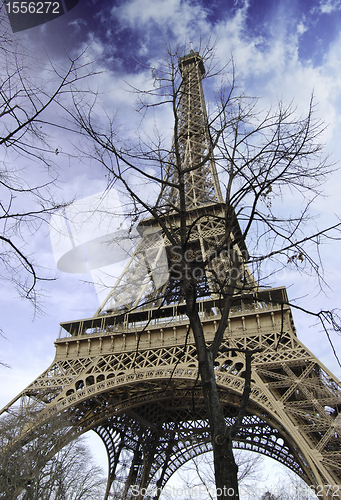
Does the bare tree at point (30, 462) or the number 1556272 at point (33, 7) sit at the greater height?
the number 1556272 at point (33, 7)

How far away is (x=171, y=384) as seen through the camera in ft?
58.3

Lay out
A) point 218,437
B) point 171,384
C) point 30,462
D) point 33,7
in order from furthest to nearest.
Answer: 1. point 171,384
2. point 30,462
3. point 33,7
4. point 218,437

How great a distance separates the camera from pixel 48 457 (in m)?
14.3

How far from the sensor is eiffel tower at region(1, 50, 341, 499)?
41.6 ft

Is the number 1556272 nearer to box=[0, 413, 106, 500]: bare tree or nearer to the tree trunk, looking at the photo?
the tree trunk

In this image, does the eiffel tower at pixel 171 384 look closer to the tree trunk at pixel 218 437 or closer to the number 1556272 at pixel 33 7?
the number 1556272 at pixel 33 7

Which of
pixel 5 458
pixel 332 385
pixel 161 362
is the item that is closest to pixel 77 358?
pixel 161 362

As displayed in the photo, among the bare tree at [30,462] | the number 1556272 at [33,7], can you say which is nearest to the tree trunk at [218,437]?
the number 1556272 at [33,7]

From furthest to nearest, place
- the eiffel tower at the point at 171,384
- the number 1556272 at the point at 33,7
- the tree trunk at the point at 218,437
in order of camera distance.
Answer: the eiffel tower at the point at 171,384 → the number 1556272 at the point at 33,7 → the tree trunk at the point at 218,437

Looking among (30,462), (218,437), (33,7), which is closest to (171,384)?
(30,462)

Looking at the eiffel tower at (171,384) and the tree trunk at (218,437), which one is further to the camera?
the eiffel tower at (171,384)

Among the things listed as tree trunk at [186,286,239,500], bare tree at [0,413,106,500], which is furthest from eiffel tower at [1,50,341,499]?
tree trunk at [186,286,239,500]

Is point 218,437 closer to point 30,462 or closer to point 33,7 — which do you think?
point 33,7

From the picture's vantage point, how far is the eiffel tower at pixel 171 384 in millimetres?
12680
